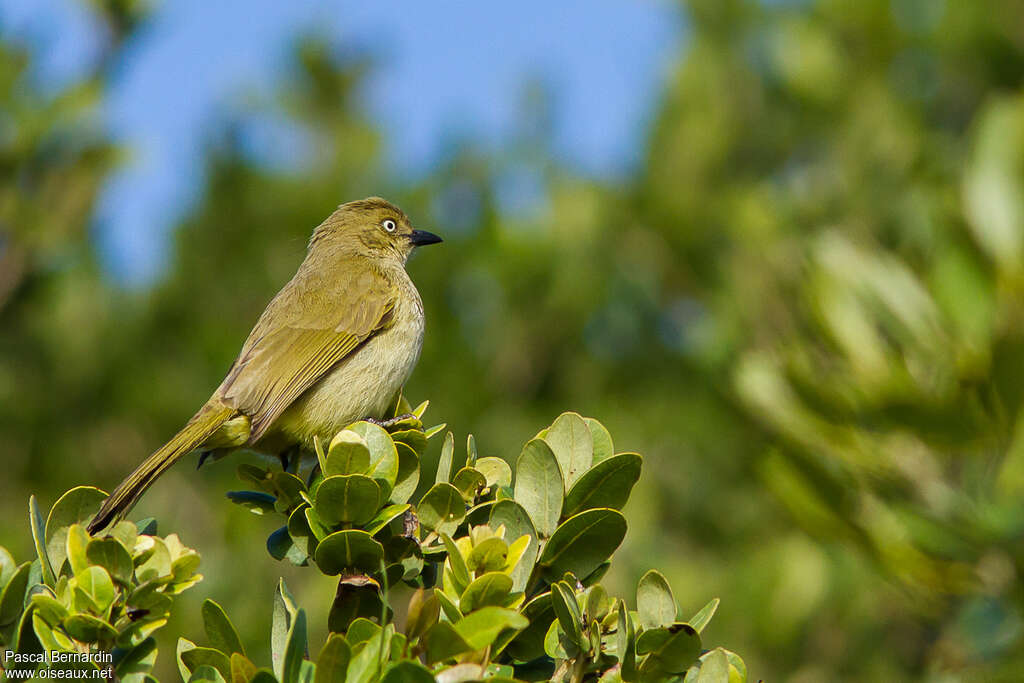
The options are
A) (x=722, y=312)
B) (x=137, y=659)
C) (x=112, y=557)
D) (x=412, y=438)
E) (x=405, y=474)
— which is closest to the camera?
(x=112, y=557)

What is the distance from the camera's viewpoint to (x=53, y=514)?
Result: 2.59 m

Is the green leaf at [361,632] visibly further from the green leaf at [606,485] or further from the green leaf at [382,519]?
the green leaf at [606,485]

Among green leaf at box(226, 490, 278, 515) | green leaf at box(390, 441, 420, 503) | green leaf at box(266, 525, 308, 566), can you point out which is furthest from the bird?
green leaf at box(390, 441, 420, 503)

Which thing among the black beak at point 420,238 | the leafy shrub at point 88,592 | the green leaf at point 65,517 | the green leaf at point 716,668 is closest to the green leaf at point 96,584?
the leafy shrub at point 88,592

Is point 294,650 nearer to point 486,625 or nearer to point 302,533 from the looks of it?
point 486,625

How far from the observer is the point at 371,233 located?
5.80 m

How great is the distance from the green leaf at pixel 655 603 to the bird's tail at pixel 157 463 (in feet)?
4.28

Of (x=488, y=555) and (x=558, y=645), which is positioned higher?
(x=488, y=555)

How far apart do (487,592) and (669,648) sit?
1.25 ft

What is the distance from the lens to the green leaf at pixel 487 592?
7.50ft

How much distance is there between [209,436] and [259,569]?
222 centimetres

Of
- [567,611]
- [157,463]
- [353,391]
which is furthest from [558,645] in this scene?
[353,391]

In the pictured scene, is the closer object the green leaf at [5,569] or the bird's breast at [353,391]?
the green leaf at [5,569]

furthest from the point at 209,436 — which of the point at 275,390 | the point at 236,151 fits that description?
the point at 236,151
